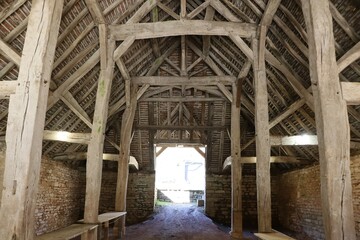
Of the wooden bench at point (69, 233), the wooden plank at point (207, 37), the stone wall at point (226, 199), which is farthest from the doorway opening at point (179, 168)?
the wooden bench at point (69, 233)

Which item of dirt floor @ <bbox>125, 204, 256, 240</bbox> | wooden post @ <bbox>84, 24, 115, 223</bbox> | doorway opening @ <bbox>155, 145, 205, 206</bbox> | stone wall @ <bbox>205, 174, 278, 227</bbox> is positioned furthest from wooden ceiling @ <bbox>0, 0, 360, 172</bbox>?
doorway opening @ <bbox>155, 145, 205, 206</bbox>

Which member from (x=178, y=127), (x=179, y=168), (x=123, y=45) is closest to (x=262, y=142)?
(x=123, y=45)

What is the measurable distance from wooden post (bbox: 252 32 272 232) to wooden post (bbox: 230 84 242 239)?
2754mm

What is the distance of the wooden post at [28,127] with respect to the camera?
115 inches

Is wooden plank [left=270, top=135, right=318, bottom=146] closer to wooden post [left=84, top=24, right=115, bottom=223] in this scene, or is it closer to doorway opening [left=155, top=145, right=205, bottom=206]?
wooden post [left=84, top=24, right=115, bottom=223]

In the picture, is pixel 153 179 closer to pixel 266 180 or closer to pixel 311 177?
pixel 311 177

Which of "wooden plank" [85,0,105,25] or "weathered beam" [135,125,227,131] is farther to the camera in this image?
"weathered beam" [135,125,227,131]

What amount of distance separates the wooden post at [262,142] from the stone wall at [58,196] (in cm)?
632

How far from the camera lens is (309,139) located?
652cm

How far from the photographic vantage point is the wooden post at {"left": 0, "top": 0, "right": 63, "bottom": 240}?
2.91m

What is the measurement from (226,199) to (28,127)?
32.6 ft

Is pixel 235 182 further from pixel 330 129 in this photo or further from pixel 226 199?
pixel 330 129

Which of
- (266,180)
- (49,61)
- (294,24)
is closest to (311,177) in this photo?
(266,180)

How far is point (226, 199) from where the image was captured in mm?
11789
